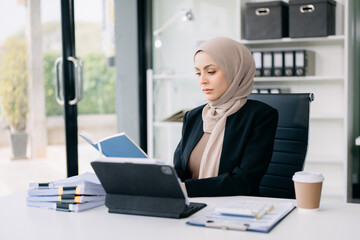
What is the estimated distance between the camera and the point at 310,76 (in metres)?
3.67

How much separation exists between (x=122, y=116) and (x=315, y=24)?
1702 mm

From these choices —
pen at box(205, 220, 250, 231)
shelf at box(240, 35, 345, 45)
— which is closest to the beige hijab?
pen at box(205, 220, 250, 231)

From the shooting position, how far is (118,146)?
1.61 meters

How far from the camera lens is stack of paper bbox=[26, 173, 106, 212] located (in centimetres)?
153

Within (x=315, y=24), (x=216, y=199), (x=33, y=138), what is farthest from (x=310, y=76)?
(x=216, y=199)

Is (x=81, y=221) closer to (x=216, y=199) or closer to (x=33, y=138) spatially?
(x=216, y=199)

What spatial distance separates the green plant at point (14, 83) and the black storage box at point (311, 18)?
1.85 meters

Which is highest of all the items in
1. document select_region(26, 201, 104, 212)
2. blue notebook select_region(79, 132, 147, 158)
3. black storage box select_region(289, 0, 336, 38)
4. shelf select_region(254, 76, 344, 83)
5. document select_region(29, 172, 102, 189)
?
black storage box select_region(289, 0, 336, 38)

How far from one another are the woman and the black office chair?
191 millimetres

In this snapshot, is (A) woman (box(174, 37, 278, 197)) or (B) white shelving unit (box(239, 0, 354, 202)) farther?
A: (B) white shelving unit (box(239, 0, 354, 202))

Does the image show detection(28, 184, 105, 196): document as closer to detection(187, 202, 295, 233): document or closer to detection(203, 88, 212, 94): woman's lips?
detection(187, 202, 295, 233): document

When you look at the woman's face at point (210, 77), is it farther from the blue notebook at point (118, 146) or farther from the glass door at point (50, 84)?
the glass door at point (50, 84)

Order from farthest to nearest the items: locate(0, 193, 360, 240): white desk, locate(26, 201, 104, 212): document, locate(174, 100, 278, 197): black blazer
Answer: locate(174, 100, 278, 197): black blazer, locate(26, 201, 104, 212): document, locate(0, 193, 360, 240): white desk

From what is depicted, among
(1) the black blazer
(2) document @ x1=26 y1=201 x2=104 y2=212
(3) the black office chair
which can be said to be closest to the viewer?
(2) document @ x1=26 y1=201 x2=104 y2=212
